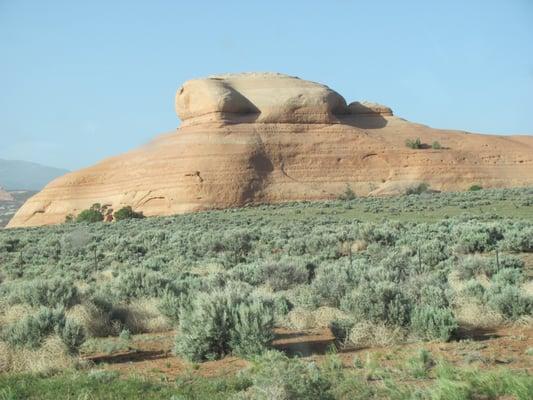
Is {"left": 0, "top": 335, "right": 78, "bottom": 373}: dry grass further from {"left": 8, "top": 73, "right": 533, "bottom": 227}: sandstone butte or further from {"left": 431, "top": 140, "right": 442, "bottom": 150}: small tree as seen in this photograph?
{"left": 431, "top": 140, "right": 442, "bottom": 150}: small tree

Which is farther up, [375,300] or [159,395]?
[375,300]

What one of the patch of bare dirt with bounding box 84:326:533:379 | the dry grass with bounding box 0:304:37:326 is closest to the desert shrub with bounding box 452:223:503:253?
the patch of bare dirt with bounding box 84:326:533:379

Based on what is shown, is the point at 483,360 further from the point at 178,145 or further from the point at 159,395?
the point at 178,145

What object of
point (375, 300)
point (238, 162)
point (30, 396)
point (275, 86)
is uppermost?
point (275, 86)

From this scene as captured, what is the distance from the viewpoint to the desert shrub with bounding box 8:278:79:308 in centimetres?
1086

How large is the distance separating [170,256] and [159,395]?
49.1ft

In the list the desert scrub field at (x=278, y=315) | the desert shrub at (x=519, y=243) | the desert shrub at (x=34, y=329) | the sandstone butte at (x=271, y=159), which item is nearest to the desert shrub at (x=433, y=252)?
the desert scrub field at (x=278, y=315)

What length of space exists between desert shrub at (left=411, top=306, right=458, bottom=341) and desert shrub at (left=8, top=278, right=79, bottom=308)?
5331 mm

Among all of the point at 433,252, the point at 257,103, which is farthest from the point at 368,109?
the point at 433,252

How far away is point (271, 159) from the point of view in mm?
63781

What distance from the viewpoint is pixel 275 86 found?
71.4 m

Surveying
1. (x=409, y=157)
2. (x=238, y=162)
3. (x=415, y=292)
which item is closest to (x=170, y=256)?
(x=415, y=292)

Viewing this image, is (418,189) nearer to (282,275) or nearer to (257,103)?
(257,103)

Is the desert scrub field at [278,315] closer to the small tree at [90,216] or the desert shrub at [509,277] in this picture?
the desert shrub at [509,277]
